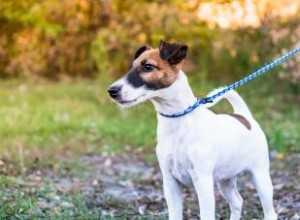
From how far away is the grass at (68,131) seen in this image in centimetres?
621

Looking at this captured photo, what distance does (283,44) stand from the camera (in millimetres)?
12516

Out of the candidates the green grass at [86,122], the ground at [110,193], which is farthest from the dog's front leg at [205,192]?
the green grass at [86,122]

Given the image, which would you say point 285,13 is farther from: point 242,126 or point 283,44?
point 242,126

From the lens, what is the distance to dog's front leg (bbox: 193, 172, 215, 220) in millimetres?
4676

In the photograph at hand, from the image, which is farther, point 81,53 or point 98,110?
point 81,53

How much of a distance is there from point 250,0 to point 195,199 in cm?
678

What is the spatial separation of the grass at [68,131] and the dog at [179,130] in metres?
1.06

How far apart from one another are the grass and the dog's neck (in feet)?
Answer: 4.11

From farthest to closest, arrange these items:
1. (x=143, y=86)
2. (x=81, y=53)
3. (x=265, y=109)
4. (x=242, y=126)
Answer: (x=81, y=53) < (x=265, y=109) < (x=242, y=126) < (x=143, y=86)

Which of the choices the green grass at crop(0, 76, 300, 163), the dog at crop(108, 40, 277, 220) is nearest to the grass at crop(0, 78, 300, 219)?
the green grass at crop(0, 76, 300, 163)

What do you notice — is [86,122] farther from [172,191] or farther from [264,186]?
[172,191]

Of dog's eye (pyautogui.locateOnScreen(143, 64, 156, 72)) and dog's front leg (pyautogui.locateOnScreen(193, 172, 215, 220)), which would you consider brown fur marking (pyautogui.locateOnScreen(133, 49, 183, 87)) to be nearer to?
dog's eye (pyautogui.locateOnScreen(143, 64, 156, 72))

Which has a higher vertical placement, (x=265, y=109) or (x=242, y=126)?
(x=265, y=109)

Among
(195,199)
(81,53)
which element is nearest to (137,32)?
(81,53)
